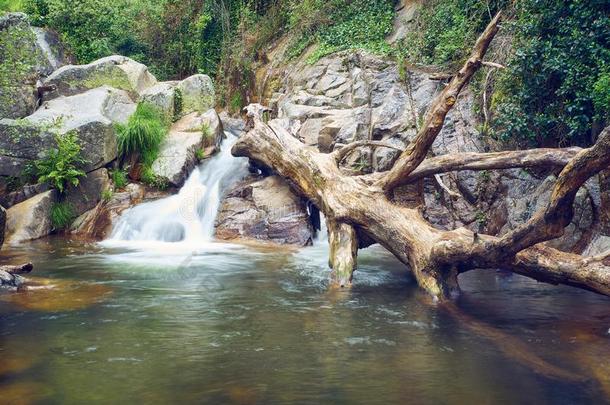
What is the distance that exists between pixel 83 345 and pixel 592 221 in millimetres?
7601

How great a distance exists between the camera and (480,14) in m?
13.8

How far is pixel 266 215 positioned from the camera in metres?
12.9

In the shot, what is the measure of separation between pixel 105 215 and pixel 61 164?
141cm

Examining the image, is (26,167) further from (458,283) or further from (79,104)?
(458,283)

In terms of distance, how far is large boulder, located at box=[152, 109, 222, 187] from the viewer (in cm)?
1462

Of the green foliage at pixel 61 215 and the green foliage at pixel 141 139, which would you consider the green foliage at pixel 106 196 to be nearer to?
the green foliage at pixel 61 215

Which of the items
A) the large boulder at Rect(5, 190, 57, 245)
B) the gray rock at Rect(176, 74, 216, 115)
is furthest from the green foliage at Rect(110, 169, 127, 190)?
the gray rock at Rect(176, 74, 216, 115)

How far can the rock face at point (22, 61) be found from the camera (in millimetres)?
11352

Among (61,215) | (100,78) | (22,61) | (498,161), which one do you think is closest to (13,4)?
(100,78)

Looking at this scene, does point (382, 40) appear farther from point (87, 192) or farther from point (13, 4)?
point (13, 4)

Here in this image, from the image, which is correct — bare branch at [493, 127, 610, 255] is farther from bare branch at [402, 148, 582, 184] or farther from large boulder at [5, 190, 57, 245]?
large boulder at [5, 190, 57, 245]

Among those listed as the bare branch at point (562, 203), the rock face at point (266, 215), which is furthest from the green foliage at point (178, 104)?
the bare branch at point (562, 203)

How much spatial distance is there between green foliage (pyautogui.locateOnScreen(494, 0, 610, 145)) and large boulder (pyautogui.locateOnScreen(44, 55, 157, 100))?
10262 millimetres

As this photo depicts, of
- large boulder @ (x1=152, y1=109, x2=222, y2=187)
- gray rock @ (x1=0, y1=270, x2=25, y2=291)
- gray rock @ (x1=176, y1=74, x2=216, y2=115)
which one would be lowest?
gray rock @ (x1=0, y1=270, x2=25, y2=291)
